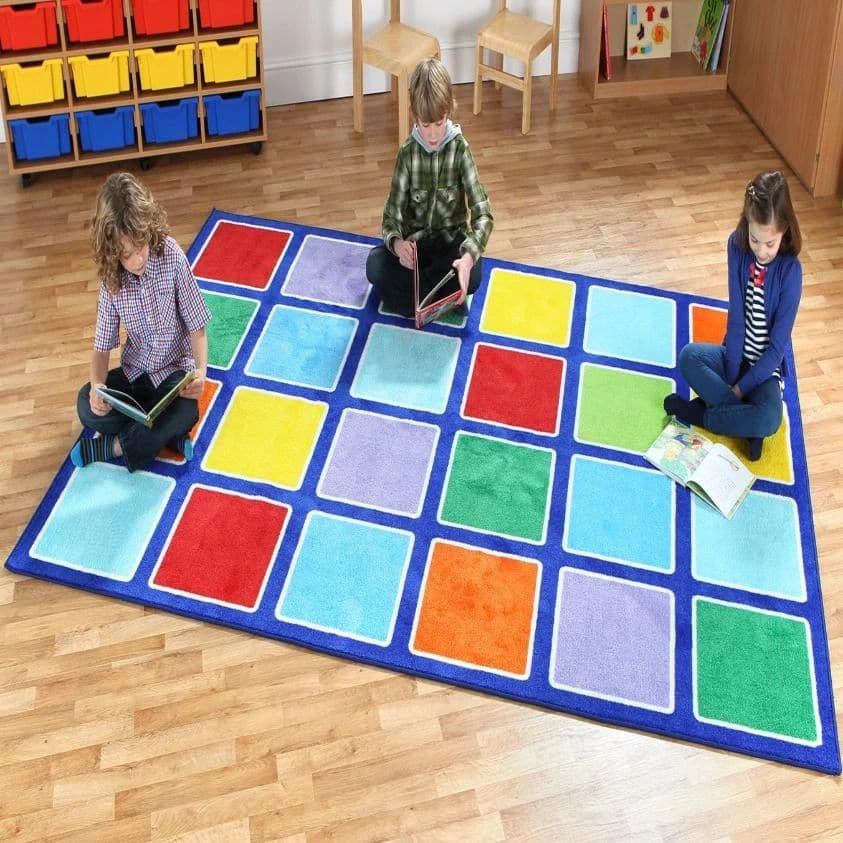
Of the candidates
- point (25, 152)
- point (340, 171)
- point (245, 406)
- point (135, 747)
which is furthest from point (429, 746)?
point (25, 152)

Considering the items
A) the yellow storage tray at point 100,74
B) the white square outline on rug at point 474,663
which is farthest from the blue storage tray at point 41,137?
the white square outline on rug at point 474,663

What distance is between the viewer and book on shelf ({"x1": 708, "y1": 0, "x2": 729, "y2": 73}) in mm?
4902

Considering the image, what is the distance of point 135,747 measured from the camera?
265 cm

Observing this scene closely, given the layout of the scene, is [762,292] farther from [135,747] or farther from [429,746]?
[135,747]

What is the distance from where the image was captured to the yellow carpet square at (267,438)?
10.7 ft

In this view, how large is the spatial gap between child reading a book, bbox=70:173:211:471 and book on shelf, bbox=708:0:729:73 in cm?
297

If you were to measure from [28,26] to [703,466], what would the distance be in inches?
112

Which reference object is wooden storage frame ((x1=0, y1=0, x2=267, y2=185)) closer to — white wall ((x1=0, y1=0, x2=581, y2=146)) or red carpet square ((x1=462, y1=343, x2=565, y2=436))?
white wall ((x1=0, y1=0, x2=581, y2=146))

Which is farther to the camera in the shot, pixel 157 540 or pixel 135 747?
pixel 157 540

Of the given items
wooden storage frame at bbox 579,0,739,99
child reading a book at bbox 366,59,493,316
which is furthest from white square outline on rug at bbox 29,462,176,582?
wooden storage frame at bbox 579,0,739,99

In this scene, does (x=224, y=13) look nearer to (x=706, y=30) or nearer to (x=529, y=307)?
(x=529, y=307)

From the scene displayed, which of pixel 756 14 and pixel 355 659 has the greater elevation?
pixel 756 14

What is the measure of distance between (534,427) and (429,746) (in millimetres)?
1121

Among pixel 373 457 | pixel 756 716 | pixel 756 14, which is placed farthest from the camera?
pixel 756 14
